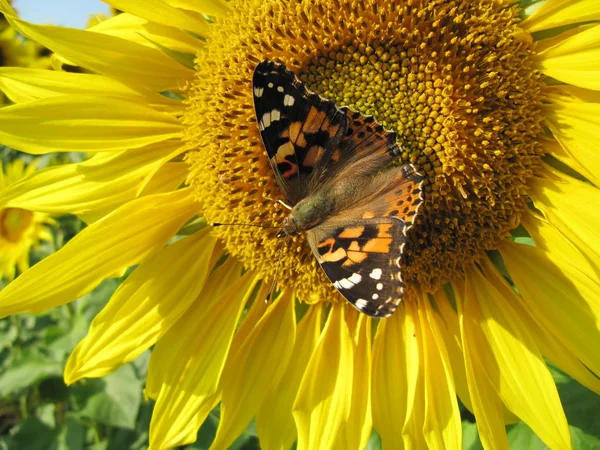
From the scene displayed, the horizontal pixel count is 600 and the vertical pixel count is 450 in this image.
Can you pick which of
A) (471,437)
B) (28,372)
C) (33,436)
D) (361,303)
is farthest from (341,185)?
(33,436)

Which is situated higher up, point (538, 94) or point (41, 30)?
point (41, 30)

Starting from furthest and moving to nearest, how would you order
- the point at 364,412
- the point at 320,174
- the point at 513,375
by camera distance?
the point at 320,174 < the point at 364,412 < the point at 513,375

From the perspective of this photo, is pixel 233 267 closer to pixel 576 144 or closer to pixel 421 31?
pixel 421 31

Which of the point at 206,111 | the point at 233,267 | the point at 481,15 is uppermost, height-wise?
the point at 481,15

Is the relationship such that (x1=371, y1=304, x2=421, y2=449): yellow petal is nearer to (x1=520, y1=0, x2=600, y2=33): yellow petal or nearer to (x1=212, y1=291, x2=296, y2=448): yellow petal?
(x1=212, y1=291, x2=296, y2=448): yellow petal

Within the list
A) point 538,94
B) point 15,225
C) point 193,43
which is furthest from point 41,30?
point 15,225

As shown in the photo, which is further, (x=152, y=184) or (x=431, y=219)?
(x=152, y=184)

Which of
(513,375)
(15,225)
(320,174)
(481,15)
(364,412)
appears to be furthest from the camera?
(15,225)

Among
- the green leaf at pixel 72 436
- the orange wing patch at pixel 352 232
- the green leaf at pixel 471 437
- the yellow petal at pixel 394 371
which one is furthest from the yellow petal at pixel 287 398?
the green leaf at pixel 72 436
